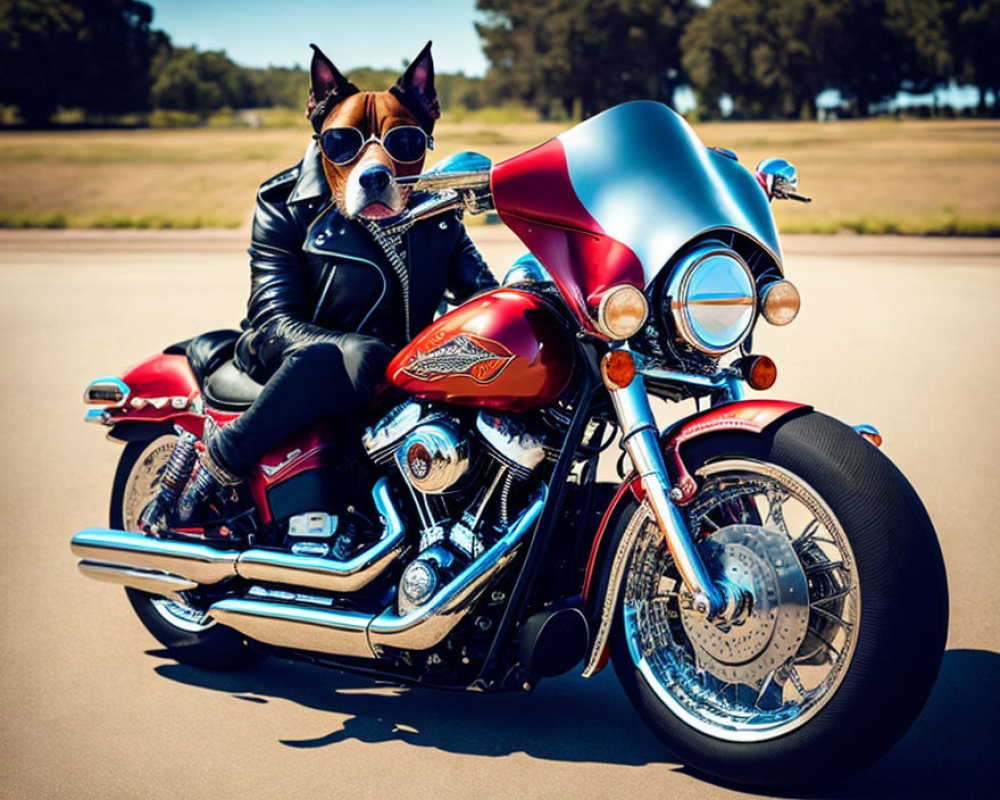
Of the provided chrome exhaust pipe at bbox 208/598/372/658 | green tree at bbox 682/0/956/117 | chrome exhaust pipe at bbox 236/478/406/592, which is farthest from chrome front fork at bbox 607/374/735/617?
green tree at bbox 682/0/956/117

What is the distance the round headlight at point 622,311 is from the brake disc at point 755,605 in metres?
0.61

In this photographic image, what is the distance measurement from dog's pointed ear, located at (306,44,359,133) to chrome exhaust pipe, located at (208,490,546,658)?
1.51 m

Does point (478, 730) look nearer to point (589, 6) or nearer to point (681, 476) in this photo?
point (681, 476)

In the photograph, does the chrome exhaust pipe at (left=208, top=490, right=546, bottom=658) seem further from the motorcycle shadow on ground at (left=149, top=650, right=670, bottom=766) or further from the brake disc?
the brake disc

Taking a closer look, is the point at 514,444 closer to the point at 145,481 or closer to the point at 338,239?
the point at 338,239

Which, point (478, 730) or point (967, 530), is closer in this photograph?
point (478, 730)

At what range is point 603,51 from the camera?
6531 cm

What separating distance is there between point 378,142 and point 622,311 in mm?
1222

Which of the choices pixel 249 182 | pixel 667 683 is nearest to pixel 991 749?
pixel 667 683

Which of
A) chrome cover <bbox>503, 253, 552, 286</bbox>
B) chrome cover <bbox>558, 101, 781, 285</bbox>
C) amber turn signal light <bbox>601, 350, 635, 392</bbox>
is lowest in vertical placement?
amber turn signal light <bbox>601, 350, 635, 392</bbox>

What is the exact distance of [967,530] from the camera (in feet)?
16.9

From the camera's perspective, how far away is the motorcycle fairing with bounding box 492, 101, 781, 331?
2.88 metres

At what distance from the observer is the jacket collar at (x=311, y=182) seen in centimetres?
373

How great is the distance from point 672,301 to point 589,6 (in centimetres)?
6721
